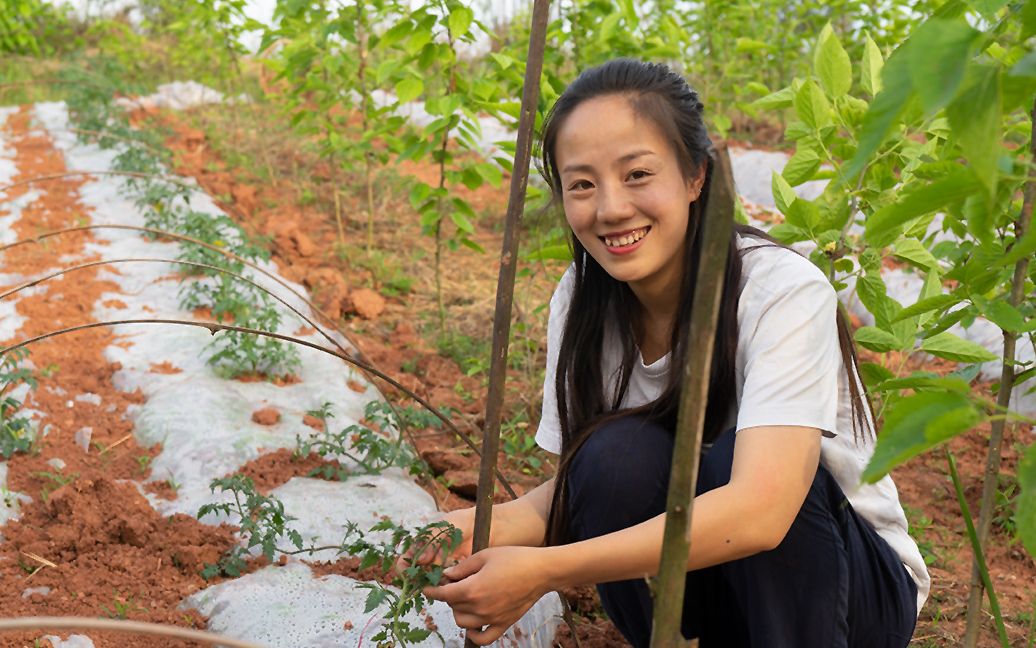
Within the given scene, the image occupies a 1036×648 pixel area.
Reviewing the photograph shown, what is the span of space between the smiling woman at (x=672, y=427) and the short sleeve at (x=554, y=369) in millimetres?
37

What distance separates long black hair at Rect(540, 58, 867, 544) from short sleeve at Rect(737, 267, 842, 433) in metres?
0.06

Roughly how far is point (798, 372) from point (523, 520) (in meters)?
0.57

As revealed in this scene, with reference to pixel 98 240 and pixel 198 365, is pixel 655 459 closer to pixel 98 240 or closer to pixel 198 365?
pixel 198 365

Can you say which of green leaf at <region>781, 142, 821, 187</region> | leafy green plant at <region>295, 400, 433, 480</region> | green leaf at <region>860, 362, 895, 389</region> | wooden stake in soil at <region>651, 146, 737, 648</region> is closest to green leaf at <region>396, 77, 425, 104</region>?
leafy green plant at <region>295, 400, 433, 480</region>

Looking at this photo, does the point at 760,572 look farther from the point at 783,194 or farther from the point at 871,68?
the point at 871,68

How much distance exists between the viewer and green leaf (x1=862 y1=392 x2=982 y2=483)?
22.4 inches

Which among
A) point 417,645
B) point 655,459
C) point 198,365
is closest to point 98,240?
point 198,365

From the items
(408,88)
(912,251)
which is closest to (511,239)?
(912,251)

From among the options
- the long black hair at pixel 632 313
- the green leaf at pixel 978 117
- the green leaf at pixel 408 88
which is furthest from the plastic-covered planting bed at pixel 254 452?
the green leaf at pixel 978 117

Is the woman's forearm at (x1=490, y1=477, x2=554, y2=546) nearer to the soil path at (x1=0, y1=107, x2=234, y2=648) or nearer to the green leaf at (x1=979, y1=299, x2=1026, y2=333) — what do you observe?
the soil path at (x1=0, y1=107, x2=234, y2=648)

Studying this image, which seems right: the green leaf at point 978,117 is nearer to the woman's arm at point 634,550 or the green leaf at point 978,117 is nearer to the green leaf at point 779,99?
the woman's arm at point 634,550

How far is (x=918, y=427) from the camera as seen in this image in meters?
0.60

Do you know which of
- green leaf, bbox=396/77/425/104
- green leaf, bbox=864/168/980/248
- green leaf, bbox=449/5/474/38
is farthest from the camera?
green leaf, bbox=396/77/425/104

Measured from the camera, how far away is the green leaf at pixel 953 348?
4.37 ft
